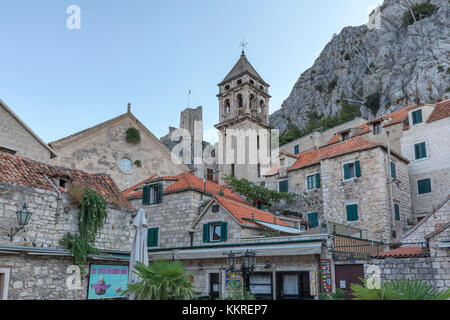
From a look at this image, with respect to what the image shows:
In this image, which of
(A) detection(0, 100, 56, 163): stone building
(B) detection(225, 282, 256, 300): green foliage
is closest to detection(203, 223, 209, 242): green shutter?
→ (A) detection(0, 100, 56, 163): stone building

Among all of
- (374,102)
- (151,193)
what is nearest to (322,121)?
(374,102)

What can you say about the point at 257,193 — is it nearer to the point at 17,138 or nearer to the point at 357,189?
the point at 357,189

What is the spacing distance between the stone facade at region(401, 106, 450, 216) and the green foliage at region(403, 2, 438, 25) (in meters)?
30.7

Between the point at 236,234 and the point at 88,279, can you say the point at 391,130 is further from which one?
the point at 88,279

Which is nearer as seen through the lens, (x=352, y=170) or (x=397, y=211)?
(x=397, y=211)

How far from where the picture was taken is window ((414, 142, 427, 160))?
26641 mm

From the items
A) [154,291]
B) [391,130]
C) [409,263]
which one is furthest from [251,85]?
[154,291]

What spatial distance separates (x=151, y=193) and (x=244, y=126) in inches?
769

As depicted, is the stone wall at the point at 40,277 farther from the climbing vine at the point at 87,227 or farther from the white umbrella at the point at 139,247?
the white umbrella at the point at 139,247

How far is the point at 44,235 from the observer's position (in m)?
12.2

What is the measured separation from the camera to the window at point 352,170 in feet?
79.7

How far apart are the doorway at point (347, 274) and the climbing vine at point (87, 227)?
9948 mm

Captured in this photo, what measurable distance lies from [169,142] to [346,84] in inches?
1510

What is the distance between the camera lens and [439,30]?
47.2 metres
